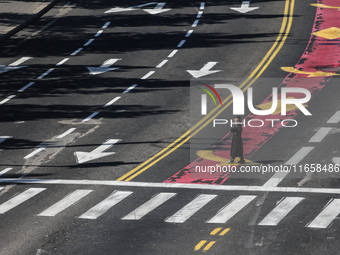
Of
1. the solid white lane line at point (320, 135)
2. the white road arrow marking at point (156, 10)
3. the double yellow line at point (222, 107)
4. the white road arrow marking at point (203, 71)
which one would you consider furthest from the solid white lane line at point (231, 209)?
the white road arrow marking at point (156, 10)

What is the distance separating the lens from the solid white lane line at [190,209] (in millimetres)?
14824

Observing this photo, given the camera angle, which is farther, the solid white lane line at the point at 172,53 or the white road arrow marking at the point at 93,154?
the solid white lane line at the point at 172,53

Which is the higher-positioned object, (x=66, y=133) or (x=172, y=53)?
(x=172, y=53)

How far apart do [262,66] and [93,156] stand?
10775mm

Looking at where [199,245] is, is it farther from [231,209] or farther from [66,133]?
[66,133]

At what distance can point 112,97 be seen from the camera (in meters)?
25.2

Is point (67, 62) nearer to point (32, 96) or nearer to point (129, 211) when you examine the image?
point (32, 96)

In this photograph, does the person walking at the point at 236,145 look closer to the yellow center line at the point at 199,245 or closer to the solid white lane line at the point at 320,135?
the solid white lane line at the point at 320,135

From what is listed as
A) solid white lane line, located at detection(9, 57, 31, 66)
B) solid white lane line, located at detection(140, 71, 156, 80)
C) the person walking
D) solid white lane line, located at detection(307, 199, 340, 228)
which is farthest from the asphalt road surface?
the person walking

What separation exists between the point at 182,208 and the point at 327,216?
11.5ft

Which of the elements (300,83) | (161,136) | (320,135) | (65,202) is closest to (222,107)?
(161,136)

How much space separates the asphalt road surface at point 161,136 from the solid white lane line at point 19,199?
0.19ft

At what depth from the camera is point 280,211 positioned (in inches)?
589

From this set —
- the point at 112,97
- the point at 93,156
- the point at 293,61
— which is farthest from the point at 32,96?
the point at 293,61
